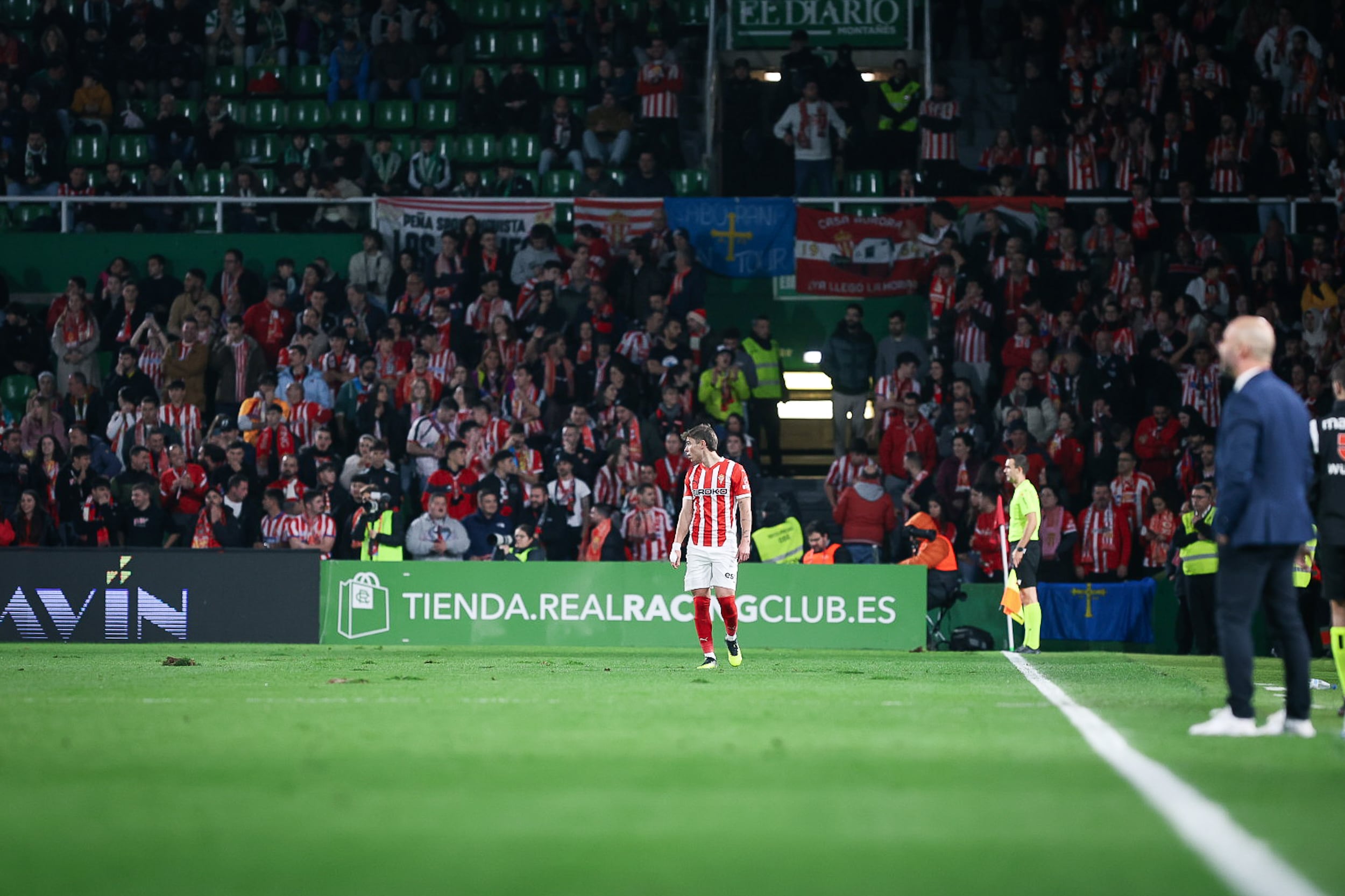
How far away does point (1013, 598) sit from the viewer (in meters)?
17.9

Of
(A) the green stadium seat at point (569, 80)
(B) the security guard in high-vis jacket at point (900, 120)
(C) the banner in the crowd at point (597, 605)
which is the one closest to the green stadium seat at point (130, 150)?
(A) the green stadium seat at point (569, 80)

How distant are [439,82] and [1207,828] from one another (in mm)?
25921

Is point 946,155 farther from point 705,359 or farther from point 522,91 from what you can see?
point 522,91

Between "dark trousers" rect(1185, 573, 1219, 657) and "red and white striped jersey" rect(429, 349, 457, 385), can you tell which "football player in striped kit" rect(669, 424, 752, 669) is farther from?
"red and white striped jersey" rect(429, 349, 457, 385)

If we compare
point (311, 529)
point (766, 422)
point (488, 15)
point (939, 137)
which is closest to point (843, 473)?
point (766, 422)

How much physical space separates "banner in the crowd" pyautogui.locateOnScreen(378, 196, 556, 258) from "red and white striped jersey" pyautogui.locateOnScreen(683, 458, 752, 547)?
11745mm

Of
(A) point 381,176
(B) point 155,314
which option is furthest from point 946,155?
(B) point 155,314

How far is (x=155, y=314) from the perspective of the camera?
24188 millimetres

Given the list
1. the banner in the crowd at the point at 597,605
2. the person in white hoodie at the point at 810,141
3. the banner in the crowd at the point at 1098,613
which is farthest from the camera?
the person in white hoodie at the point at 810,141

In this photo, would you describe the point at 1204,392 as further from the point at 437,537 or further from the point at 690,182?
the point at 437,537

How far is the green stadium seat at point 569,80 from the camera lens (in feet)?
94.6

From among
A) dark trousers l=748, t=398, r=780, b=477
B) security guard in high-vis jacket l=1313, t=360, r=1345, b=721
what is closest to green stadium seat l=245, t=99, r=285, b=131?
dark trousers l=748, t=398, r=780, b=477

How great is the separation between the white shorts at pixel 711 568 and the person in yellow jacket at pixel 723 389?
837cm

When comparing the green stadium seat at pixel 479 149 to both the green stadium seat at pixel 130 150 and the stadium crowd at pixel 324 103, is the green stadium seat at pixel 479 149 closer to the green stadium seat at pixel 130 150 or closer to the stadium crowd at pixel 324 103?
the stadium crowd at pixel 324 103
